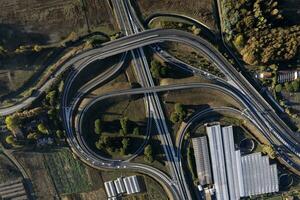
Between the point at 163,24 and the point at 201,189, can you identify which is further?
the point at 201,189

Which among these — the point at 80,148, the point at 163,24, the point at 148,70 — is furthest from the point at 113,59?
the point at 80,148

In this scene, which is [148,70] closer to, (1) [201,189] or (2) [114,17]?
(2) [114,17]

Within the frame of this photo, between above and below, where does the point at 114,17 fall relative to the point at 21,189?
above

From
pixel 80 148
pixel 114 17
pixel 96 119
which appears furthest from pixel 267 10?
pixel 80 148

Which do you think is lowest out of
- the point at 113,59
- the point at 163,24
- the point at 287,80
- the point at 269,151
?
the point at 269,151

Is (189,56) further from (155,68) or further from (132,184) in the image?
(132,184)
